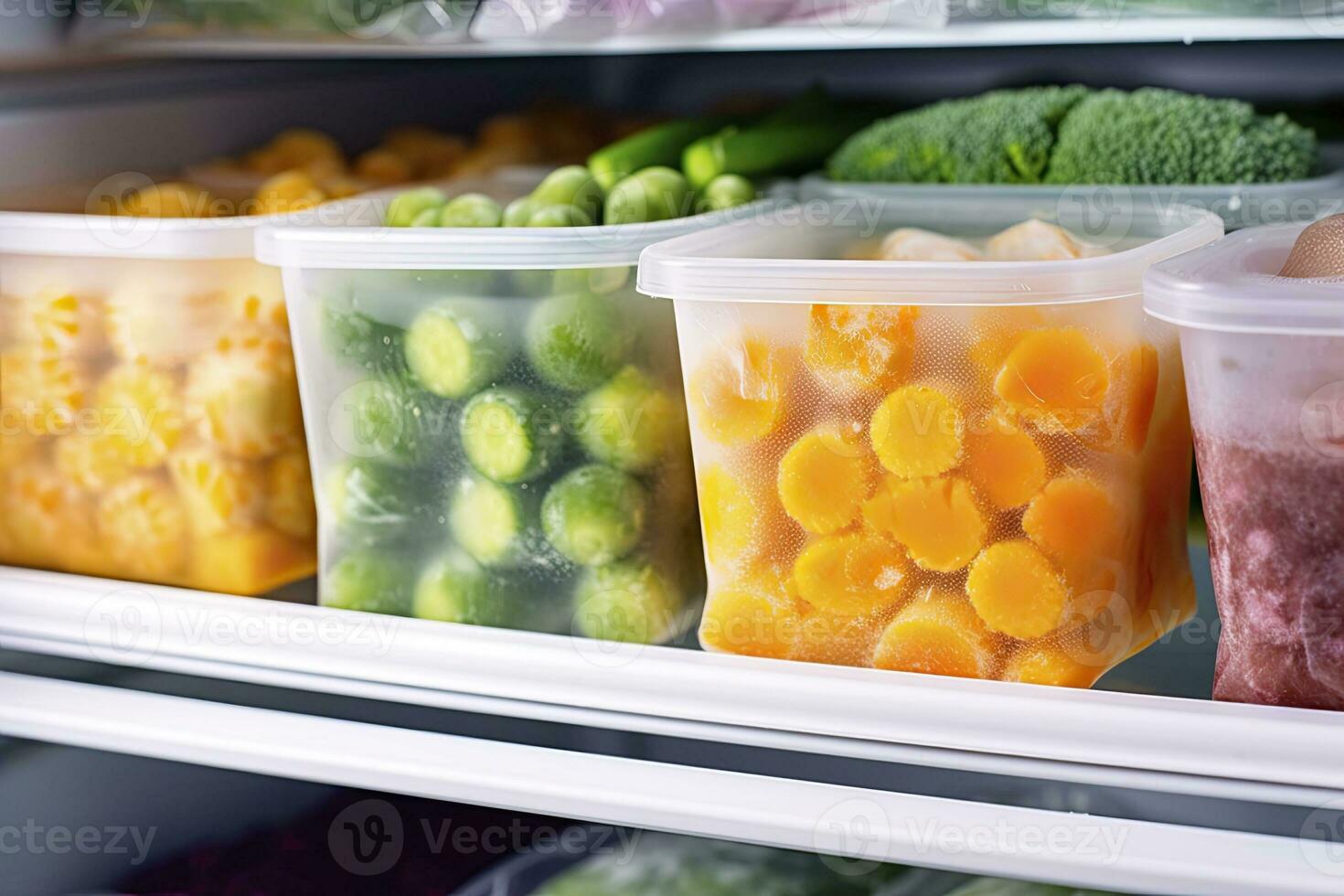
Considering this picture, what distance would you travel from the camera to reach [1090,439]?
72 cm

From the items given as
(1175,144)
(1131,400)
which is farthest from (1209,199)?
(1131,400)

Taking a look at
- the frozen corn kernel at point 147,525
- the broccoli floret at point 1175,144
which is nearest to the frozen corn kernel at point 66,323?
the frozen corn kernel at point 147,525

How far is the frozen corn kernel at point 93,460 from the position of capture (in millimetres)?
942

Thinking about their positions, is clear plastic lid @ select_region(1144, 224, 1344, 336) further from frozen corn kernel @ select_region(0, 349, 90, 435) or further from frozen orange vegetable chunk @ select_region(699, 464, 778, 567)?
frozen corn kernel @ select_region(0, 349, 90, 435)

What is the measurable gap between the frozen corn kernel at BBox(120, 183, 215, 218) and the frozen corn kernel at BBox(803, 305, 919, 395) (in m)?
0.58

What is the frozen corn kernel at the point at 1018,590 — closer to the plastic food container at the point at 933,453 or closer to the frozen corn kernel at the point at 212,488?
the plastic food container at the point at 933,453

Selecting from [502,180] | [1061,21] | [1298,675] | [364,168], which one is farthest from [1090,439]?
[364,168]

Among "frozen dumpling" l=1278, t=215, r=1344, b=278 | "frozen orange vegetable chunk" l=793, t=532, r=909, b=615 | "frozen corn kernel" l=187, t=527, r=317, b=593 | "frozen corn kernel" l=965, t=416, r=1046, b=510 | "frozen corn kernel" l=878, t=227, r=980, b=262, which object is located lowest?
"frozen corn kernel" l=187, t=527, r=317, b=593

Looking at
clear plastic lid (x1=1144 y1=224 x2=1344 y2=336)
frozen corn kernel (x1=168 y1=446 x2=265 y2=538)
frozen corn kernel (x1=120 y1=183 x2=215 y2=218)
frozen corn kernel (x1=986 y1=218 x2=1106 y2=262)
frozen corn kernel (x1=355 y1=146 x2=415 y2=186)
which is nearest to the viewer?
clear plastic lid (x1=1144 y1=224 x2=1344 y2=336)

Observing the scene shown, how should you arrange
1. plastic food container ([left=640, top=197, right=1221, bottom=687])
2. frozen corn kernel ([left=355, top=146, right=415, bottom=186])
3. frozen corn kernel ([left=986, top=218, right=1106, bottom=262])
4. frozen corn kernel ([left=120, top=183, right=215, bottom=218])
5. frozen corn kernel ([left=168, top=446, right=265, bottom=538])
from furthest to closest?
frozen corn kernel ([left=355, top=146, right=415, bottom=186])
frozen corn kernel ([left=120, top=183, right=215, bottom=218])
frozen corn kernel ([left=168, top=446, right=265, bottom=538])
frozen corn kernel ([left=986, top=218, right=1106, bottom=262])
plastic food container ([left=640, top=197, right=1221, bottom=687])

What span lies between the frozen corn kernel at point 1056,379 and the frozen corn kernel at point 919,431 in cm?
3

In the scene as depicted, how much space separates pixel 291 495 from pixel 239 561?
0.06 m

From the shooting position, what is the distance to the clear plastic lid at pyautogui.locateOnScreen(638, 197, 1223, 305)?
0.69m

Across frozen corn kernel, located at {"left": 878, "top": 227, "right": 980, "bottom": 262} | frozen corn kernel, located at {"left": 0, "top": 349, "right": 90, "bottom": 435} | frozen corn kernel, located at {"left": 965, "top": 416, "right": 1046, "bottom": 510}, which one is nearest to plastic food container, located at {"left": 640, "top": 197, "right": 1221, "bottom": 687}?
frozen corn kernel, located at {"left": 965, "top": 416, "right": 1046, "bottom": 510}
